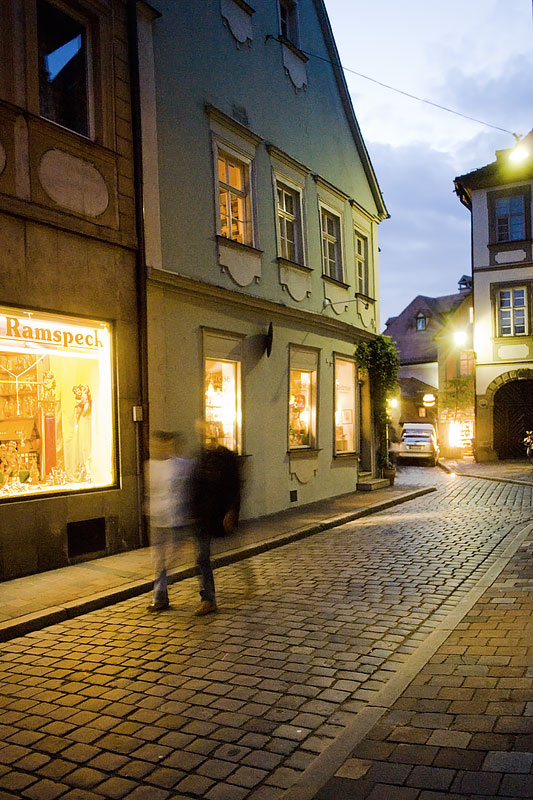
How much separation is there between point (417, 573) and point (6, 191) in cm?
642

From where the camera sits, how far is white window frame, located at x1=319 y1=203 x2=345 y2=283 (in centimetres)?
1635

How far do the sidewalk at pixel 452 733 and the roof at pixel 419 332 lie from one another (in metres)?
53.1

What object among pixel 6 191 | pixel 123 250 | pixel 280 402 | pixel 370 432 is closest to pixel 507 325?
pixel 370 432

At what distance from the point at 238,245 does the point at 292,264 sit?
213 cm

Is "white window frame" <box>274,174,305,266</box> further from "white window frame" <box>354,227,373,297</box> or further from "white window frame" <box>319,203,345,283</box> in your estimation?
"white window frame" <box>354,227,373,297</box>

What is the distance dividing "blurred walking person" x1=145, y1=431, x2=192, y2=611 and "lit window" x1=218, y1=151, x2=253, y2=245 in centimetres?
664

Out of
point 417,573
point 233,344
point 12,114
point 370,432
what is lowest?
point 417,573

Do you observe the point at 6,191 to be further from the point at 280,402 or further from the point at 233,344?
the point at 280,402

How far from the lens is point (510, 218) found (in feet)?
102

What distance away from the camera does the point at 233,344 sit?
12.6m

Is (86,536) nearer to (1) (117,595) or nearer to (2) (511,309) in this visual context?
(1) (117,595)

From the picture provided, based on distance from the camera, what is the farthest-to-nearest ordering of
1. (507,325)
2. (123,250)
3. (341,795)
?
1. (507,325)
2. (123,250)
3. (341,795)

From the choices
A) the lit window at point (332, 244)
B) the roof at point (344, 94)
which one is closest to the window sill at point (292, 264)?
the lit window at point (332, 244)

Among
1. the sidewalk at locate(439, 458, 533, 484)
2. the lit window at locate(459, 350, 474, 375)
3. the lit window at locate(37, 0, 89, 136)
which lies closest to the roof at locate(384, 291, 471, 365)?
the lit window at locate(459, 350, 474, 375)
